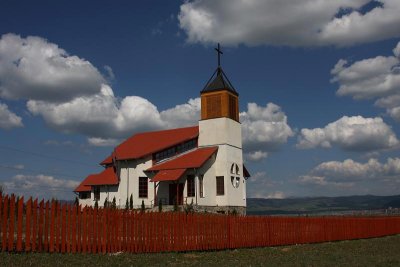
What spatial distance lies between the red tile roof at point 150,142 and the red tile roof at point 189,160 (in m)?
1.53

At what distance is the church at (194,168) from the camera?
4119 centimetres

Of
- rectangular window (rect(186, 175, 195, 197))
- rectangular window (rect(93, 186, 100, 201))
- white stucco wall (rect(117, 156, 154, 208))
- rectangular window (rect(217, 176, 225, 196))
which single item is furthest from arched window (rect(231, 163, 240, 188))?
rectangular window (rect(93, 186, 100, 201))

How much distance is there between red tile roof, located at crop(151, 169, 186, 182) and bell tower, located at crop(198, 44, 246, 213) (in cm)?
314

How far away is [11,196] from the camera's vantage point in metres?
13.2

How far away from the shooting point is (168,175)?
132ft

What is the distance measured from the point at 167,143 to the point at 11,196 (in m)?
31.8

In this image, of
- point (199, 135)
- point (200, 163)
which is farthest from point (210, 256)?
point (199, 135)

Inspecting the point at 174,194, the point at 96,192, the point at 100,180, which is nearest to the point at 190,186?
the point at 174,194

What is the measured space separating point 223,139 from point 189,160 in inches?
160

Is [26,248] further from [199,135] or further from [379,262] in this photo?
[199,135]

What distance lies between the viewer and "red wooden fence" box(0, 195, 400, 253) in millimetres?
13398

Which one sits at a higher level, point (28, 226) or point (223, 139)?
point (223, 139)

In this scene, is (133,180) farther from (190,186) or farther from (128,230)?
(128,230)

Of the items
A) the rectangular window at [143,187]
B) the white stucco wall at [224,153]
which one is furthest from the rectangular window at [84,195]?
the white stucco wall at [224,153]
